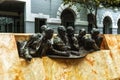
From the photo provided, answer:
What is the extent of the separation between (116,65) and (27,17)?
49.3ft

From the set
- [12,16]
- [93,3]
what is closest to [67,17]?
[93,3]

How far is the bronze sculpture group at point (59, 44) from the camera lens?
5.34 m

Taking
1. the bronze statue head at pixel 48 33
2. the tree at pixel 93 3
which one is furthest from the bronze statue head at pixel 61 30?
the tree at pixel 93 3

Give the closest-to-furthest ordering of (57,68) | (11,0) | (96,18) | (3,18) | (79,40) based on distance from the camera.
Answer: (57,68) → (79,40) → (11,0) → (3,18) → (96,18)

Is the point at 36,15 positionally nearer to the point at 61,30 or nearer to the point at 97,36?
the point at 97,36

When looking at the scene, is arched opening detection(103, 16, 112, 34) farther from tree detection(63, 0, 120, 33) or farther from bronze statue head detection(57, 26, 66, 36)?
bronze statue head detection(57, 26, 66, 36)

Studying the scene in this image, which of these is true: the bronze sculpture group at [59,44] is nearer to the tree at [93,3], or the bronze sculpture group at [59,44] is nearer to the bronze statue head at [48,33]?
the bronze statue head at [48,33]

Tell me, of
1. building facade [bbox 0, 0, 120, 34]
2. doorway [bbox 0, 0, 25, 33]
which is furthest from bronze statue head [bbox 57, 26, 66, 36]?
doorway [bbox 0, 0, 25, 33]

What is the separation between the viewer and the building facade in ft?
70.9

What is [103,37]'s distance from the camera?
23.0 ft

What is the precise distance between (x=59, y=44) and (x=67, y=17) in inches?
725

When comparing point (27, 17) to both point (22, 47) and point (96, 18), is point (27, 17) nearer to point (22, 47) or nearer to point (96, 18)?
point (96, 18)

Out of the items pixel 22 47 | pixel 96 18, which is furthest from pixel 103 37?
pixel 96 18

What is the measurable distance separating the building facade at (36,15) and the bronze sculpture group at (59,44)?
1466 cm
